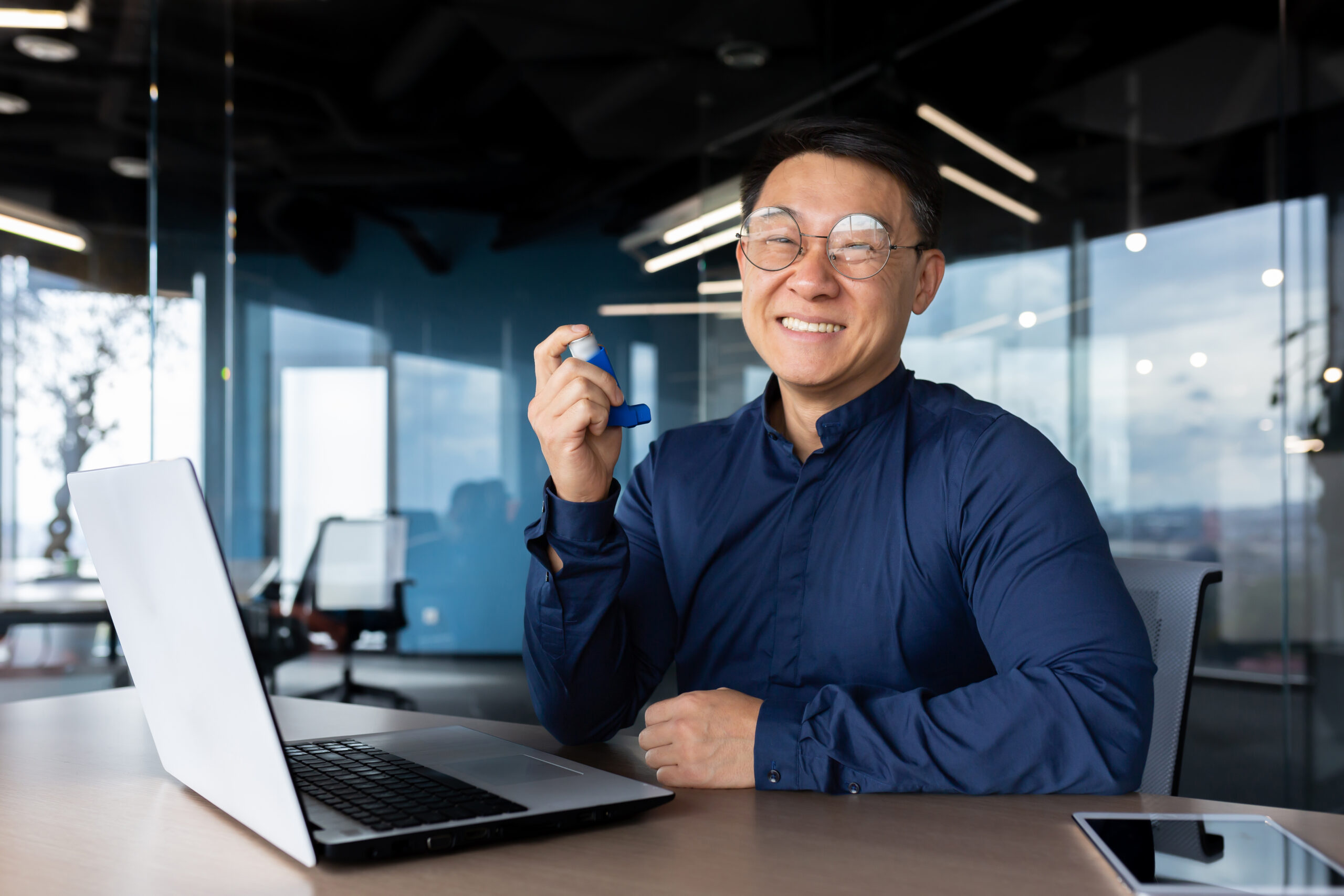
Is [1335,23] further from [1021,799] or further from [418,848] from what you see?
Answer: [418,848]

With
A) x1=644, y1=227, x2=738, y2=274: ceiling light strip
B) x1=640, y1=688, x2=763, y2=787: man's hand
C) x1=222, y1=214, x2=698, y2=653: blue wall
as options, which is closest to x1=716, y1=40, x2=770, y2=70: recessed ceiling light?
x1=644, y1=227, x2=738, y2=274: ceiling light strip

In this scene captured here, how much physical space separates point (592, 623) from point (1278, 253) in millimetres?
3173

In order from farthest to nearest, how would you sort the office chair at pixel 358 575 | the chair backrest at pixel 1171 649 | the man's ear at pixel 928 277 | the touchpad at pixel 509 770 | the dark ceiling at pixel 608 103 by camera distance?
the office chair at pixel 358 575 < the dark ceiling at pixel 608 103 < the man's ear at pixel 928 277 < the chair backrest at pixel 1171 649 < the touchpad at pixel 509 770

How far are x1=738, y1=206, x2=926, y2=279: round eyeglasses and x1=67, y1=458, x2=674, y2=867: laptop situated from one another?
79 cm

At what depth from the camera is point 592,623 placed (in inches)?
47.6

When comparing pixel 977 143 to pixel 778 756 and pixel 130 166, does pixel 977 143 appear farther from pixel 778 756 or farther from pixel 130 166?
pixel 130 166

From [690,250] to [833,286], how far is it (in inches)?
119

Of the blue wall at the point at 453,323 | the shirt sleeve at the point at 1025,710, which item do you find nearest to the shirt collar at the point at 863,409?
the shirt sleeve at the point at 1025,710

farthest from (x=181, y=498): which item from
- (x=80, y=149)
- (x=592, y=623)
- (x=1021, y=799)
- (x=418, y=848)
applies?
(x=80, y=149)

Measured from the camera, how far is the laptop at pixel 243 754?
0.66 m

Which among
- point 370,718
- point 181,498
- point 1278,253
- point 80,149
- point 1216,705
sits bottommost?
Result: point 1216,705

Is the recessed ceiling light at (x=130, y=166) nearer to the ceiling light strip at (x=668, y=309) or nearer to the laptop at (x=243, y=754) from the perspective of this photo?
the ceiling light strip at (x=668, y=309)

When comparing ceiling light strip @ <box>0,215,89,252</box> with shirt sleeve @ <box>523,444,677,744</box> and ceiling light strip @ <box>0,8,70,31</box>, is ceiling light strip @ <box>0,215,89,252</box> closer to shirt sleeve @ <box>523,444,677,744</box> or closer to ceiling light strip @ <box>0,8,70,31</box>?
ceiling light strip @ <box>0,8,70,31</box>

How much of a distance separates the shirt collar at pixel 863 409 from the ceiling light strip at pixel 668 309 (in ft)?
9.10
